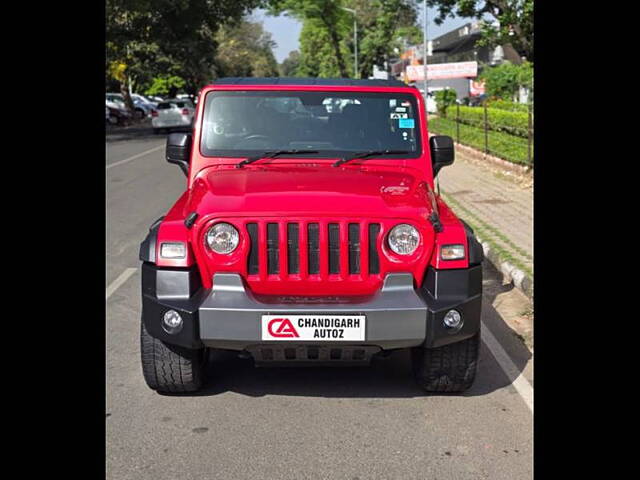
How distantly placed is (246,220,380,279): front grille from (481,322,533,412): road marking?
50.9 inches

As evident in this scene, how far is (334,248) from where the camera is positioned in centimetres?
479

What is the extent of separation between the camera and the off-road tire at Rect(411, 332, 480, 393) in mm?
5105

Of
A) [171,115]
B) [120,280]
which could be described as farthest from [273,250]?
[171,115]

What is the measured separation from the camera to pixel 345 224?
4.73 metres

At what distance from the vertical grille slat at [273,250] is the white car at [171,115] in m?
35.0

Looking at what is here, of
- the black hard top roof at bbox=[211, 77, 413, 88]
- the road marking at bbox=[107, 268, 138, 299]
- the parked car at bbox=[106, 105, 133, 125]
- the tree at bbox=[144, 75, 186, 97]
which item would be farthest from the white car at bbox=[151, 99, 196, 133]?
the tree at bbox=[144, 75, 186, 97]

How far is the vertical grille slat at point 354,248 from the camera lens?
477 cm

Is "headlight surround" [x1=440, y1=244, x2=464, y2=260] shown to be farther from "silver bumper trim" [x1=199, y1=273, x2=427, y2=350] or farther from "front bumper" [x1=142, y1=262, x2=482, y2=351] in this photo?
"silver bumper trim" [x1=199, y1=273, x2=427, y2=350]

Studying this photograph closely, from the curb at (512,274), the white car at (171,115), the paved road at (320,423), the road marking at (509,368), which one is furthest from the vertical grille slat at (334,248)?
Answer: the white car at (171,115)

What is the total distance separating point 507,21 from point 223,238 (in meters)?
15.1

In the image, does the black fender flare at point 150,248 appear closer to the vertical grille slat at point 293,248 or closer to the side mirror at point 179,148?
the vertical grille slat at point 293,248

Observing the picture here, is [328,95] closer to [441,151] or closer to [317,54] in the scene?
[441,151]
